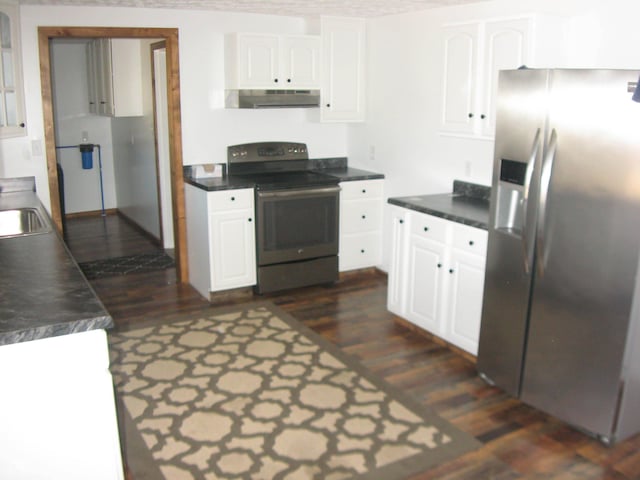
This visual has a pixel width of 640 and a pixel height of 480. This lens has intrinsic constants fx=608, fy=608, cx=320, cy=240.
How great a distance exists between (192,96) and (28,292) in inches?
123

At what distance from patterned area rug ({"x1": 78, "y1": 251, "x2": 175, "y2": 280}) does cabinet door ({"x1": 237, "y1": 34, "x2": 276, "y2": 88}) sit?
6.51ft

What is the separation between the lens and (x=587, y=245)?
9.21ft

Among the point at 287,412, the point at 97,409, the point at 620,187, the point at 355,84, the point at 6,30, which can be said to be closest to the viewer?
the point at 97,409

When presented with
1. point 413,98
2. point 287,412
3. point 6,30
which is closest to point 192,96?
point 6,30

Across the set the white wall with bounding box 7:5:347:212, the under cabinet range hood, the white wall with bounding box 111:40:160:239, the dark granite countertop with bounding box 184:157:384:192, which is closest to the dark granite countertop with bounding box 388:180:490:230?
the dark granite countertop with bounding box 184:157:384:192

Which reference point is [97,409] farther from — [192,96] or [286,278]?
[192,96]

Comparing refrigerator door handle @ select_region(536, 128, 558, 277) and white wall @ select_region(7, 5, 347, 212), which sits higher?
white wall @ select_region(7, 5, 347, 212)

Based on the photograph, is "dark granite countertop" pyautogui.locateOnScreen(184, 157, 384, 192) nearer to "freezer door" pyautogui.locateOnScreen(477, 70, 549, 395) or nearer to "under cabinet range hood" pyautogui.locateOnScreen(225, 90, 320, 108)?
"under cabinet range hood" pyautogui.locateOnScreen(225, 90, 320, 108)

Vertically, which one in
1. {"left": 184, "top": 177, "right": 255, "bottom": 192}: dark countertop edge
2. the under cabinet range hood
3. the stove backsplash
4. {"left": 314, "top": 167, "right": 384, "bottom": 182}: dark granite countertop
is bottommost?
{"left": 184, "top": 177, "right": 255, "bottom": 192}: dark countertop edge

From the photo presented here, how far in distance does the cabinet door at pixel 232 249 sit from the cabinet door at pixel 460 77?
174cm

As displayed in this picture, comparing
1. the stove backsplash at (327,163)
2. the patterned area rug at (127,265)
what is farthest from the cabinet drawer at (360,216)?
the patterned area rug at (127,265)

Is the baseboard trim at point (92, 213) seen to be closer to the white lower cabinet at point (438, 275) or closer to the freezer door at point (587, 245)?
the white lower cabinet at point (438, 275)

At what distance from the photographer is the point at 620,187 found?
266cm

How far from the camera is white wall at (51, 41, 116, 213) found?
767cm
